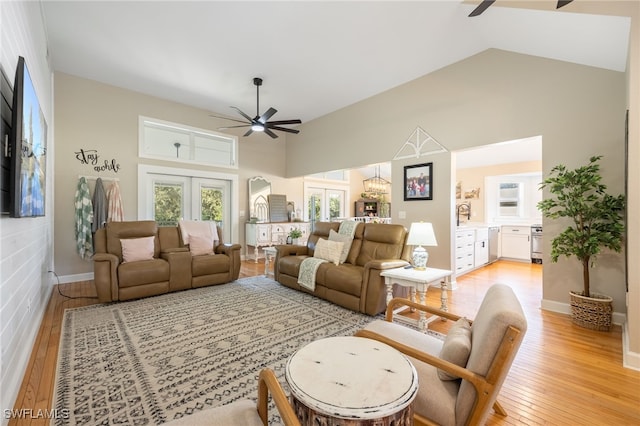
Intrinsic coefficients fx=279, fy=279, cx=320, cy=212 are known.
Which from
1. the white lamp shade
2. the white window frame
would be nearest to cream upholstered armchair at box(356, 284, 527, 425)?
the white lamp shade

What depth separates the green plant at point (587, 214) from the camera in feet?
9.10

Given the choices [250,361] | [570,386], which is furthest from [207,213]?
[570,386]

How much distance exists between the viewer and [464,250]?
5.18 metres

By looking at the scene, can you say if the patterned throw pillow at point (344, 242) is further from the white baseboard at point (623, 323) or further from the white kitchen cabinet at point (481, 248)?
the white kitchen cabinet at point (481, 248)

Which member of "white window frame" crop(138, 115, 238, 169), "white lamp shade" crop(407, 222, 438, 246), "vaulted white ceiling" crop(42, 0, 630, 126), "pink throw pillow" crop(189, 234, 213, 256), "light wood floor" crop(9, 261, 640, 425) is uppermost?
"vaulted white ceiling" crop(42, 0, 630, 126)

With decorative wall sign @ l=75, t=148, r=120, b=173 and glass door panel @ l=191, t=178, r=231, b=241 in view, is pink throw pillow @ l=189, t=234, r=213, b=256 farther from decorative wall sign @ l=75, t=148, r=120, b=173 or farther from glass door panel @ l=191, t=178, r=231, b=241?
decorative wall sign @ l=75, t=148, r=120, b=173

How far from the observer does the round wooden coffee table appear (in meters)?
0.96

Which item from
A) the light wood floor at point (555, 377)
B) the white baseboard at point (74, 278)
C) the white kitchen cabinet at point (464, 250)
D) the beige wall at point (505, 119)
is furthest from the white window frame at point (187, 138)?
the white kitchen cabinet at point (464, 250)

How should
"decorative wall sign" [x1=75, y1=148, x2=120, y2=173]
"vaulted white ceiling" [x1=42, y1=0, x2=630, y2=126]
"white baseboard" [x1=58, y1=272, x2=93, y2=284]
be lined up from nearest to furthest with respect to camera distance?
"vaulted white ceiling" [x1=42, y1=0, x2=630, y2=126] < "white baseboard" [x1=58, y1=272, x2=93, y2=284] < "decorative wall sign" [x1=75, y1=148, x2=120, y2=173]

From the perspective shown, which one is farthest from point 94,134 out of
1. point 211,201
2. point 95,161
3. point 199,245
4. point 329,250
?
point 329,250

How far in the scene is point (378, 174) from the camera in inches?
384

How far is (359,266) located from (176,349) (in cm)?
231

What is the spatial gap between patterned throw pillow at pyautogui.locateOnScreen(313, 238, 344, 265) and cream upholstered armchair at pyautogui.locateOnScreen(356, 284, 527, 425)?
7.93 ft

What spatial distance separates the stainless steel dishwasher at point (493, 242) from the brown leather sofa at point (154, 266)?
18.0ft
